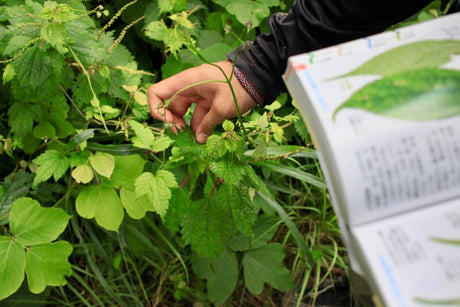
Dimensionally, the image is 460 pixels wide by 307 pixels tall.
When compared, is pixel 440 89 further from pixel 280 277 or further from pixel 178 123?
pixel 280 277

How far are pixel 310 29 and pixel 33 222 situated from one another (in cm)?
85

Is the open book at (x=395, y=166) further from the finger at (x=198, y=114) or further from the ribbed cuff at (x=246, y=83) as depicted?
the finger at (x=198, y=114)

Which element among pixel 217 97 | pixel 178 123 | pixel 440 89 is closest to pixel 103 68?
pixel 178 123

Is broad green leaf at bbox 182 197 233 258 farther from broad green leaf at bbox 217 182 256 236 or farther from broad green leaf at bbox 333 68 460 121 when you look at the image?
broad green leaf at bbox 333 68 460 121

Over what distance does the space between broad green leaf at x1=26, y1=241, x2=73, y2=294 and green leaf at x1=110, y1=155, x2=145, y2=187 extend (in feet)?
0.71

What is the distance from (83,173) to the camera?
41.8 inches

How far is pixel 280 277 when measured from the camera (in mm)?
1278

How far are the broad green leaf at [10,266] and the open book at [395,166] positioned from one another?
0.83m

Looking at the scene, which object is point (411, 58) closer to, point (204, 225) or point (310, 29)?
point (310, 29)

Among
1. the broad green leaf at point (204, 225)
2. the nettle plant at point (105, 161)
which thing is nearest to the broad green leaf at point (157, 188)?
the nettle plant at point (105, 161)

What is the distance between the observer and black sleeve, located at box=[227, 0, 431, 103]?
864mm

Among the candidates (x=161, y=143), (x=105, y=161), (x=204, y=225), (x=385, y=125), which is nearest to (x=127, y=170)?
(x=105, y=161)

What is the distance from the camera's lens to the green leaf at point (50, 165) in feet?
3.38

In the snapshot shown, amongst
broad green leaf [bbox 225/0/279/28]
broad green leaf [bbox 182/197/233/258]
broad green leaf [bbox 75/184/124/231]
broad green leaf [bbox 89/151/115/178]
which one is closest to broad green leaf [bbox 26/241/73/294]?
broad green leaf [bbox 75/184/124/231]
